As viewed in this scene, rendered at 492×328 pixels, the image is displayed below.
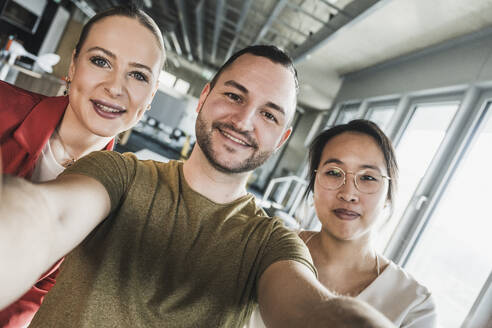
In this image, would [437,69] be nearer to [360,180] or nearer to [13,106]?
[360,180]

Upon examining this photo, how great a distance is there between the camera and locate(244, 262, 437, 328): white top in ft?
4.20

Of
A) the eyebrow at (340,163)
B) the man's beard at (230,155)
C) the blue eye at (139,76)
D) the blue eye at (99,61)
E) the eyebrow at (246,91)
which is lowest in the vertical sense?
the man's beard at (230,155)

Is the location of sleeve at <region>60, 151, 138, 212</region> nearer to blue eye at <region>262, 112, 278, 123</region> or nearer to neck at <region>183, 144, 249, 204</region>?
neck at <region>183, 144, 249, 204</region>

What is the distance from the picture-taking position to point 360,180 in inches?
60.3

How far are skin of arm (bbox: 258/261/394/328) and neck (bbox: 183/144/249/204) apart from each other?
340mm

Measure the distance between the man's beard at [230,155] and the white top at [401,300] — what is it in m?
0.80

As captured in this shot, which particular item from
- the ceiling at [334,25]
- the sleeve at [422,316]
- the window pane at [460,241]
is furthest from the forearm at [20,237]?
the window pane at [460,241]

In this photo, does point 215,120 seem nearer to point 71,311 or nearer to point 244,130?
point 244,130

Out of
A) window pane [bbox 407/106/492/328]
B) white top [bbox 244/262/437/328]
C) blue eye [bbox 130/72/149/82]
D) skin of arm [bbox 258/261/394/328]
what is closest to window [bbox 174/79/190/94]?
window pane [bbox 407/106/492/328]

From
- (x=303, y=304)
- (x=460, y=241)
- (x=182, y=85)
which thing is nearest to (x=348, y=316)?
(x=303, y=304)

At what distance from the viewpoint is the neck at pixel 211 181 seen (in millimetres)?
1102

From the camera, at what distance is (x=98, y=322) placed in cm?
83

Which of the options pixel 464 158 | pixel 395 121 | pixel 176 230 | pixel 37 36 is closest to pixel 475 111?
pixel 464 158

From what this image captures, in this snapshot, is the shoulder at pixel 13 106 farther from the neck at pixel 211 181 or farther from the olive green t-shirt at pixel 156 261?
the neck at pixel 211 181
